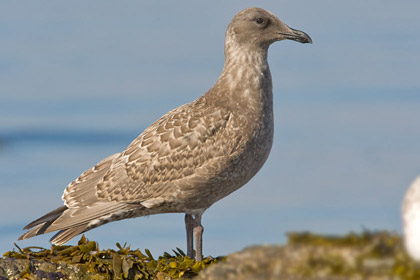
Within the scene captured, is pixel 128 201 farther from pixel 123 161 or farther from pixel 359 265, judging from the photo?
pixel 359 265

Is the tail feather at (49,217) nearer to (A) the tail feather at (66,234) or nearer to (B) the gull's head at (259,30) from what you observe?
(A) the tail feather at (66,234)

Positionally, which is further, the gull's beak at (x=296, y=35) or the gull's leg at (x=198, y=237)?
the gull's beak at (x=296, y=35)

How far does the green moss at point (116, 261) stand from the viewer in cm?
1041

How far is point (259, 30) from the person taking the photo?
12727mm

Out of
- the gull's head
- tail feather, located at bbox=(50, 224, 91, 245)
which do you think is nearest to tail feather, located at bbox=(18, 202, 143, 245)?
tail feather, located at bbox=(50, 224, 91, 245)

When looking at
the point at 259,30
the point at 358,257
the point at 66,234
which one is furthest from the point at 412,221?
the point at 66,234

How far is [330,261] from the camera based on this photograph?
5.77m

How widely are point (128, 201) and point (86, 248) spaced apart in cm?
166

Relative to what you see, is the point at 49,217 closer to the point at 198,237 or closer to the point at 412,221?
the point at 198,237

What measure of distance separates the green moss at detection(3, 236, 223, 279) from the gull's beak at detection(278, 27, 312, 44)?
4478 millimetres

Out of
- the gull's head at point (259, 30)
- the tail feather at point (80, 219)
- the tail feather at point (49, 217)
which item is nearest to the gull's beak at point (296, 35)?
the gull's head at point (259, 30)

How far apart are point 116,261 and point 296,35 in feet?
17.5

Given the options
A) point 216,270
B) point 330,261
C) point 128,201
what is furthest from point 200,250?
point 330,261

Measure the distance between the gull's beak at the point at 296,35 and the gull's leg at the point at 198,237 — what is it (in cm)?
362
